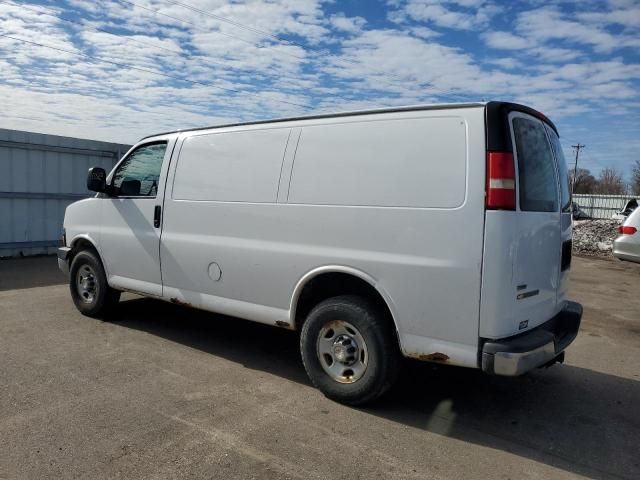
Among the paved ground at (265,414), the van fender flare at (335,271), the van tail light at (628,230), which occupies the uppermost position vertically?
the van tail light at (628,230)

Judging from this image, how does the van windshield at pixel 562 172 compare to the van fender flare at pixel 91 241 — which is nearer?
the van windshield at pixel 562 172

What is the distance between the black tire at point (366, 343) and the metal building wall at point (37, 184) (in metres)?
10.1

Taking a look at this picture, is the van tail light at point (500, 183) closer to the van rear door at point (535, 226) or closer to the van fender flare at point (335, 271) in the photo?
the van rear door at point (535, 226)

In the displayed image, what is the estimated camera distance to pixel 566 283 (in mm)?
4406

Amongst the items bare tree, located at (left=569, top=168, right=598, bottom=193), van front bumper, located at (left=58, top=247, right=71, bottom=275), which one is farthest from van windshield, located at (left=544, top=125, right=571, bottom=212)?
bare tree, located at (left=569, top=168, right=598, bottom=193)

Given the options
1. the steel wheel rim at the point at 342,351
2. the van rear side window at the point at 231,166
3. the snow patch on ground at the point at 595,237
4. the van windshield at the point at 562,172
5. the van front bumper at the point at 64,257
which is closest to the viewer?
the steel wheel rim at the point at 342,351

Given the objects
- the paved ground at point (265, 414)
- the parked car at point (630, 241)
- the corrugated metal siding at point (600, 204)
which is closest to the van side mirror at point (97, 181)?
the paved ground at point (265, 414)

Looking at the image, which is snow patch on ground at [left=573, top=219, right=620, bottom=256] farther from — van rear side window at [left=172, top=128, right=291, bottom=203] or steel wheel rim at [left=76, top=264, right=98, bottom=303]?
steel wheel rim at [left=76, top=264, right=98, bottom=303]

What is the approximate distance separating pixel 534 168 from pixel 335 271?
1625 mm

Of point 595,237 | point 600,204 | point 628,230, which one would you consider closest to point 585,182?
point 600,204

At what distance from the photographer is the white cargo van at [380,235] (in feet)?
11.3

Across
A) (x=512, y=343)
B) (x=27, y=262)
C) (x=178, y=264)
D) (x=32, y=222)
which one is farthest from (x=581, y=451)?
(x=32, y=222)

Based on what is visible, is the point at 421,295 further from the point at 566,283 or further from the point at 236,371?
the point at 236,371

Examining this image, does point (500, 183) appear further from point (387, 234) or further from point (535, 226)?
point (387, 234)
